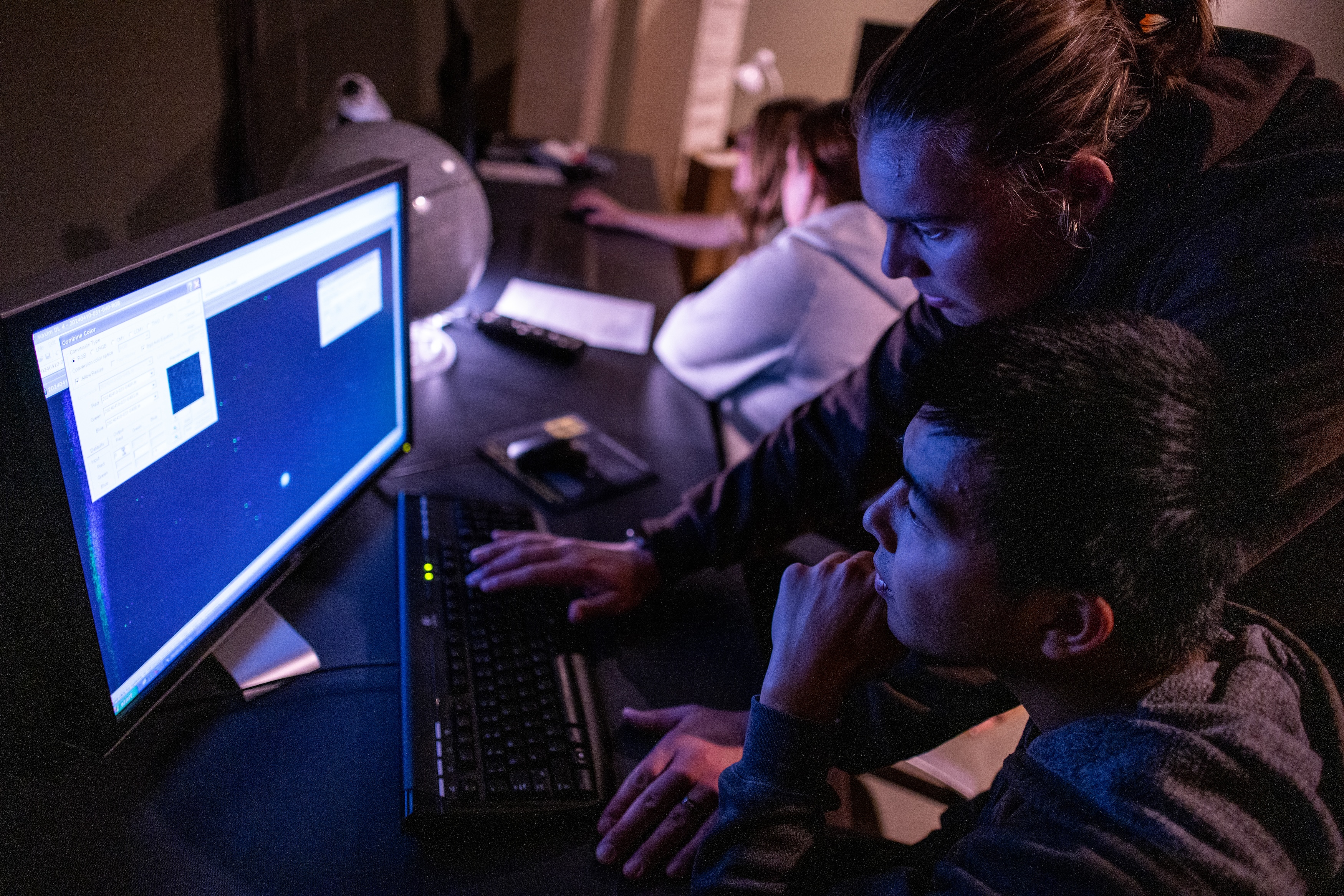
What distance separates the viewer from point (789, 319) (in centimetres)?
162

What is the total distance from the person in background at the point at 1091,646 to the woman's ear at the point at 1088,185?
19cm

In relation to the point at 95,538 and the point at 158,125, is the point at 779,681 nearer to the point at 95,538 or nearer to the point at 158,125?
the point at 95,538

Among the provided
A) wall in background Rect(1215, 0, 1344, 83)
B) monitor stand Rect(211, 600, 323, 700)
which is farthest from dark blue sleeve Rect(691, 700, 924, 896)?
wall in background Rect(1215, 0, 1344, 83)

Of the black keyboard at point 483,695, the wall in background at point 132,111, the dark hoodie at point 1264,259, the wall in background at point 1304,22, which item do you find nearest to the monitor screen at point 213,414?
the black keyboard at point 483,695

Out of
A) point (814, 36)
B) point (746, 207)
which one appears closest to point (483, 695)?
point (746, 207)

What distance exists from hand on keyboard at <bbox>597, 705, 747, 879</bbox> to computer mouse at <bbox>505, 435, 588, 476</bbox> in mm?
446

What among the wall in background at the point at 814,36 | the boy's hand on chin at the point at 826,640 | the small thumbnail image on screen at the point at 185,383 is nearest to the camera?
the small thumbnail image on screen at the point at 185,383

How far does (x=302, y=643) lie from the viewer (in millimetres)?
845

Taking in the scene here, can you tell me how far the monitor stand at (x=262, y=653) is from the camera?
802mm

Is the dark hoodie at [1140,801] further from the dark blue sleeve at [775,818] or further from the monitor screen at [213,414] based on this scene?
the monitor screen at [213,414]

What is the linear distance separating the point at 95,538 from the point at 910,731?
745 millimetres

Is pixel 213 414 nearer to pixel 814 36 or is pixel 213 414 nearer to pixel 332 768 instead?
pixel 332 768

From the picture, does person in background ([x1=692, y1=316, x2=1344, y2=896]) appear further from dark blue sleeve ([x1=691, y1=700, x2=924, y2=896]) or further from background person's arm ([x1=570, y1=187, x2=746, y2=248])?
background person's arm ([x1=570, y1=187, x2=746, y2=248])

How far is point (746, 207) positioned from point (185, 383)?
167cm
